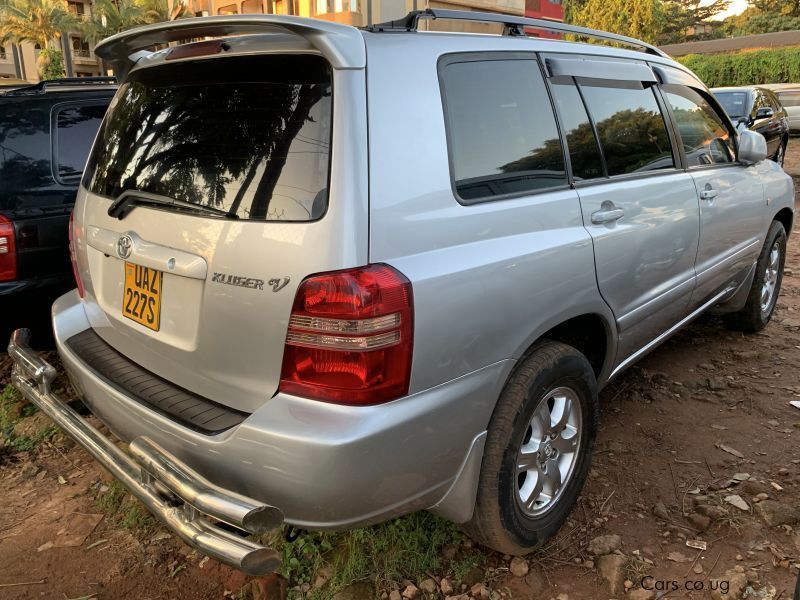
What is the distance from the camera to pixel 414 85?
6.33ft

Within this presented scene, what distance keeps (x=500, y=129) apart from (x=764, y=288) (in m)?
3.21

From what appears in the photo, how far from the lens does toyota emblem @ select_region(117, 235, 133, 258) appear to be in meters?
2.15

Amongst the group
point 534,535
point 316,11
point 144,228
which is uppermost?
point 316,11

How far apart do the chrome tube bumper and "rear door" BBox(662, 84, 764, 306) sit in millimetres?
2708

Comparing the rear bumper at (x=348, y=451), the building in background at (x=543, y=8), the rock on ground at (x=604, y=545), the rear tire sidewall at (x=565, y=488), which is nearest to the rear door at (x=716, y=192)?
the rear tire sidewall at (x=565, y=488)

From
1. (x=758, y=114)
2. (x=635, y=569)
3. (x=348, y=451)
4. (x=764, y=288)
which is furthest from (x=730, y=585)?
(x=758, y=114)

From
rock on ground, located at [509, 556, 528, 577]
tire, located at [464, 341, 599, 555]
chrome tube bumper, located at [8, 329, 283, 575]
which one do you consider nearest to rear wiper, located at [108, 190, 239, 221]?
chrome tube bumper, located at [8, 329, 283, 575]

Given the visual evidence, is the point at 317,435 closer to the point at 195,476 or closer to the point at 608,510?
the point at 195,476

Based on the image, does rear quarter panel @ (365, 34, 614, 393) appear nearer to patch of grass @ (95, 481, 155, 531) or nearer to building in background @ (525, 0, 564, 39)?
patch of grass @ (95, 481, 155, 531)

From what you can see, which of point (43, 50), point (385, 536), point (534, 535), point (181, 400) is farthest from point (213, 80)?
point (43, 50)

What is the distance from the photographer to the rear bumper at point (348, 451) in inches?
67.3

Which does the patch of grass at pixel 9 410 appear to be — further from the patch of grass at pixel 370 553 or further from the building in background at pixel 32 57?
the building in background at pixel 32 57

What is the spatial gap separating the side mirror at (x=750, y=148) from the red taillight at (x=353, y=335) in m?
3.00

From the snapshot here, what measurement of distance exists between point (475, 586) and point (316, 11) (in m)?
25.1
